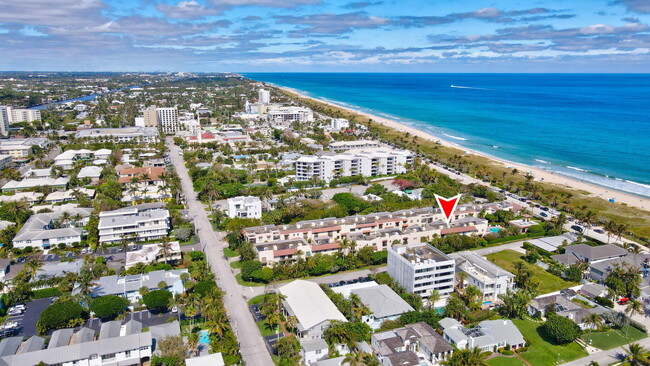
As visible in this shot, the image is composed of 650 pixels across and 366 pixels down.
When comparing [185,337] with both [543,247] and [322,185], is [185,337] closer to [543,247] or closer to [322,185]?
[543,247]

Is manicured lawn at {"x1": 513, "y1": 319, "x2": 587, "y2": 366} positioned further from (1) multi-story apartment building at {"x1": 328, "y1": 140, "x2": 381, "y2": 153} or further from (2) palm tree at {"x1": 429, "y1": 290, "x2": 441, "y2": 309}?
(1) multi-story apartment building at {"x1": 328, "y1": 140, "x2": 381, "y2": 153}

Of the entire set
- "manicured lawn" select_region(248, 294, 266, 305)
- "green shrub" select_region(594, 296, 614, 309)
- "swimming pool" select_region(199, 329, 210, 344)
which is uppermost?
"green shrub" select_region(594, 296, 614, 309)

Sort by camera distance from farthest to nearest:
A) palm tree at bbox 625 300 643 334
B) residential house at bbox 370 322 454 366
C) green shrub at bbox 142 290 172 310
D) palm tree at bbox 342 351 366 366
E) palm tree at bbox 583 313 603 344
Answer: green shrub at bbox 142 290 172 310, palm tree at bbox 625 300 643 334, palm tree at bbox 583 313 603 344, residential house at bbox 370 322 454 366, palm tree at bbox 342 351 366 366

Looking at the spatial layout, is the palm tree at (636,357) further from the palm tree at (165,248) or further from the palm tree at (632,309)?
the palm tree at (165,248)

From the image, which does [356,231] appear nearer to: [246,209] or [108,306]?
[246,209]

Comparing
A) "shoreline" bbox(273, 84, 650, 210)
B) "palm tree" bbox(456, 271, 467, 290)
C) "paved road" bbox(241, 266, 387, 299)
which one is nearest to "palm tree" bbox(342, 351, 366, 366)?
"paved road" bbox(241, 266, 387, 299)

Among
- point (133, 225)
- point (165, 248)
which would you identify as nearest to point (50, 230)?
point (133, 225)

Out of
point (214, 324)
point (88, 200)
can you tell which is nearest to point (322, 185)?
point (88, 200)
